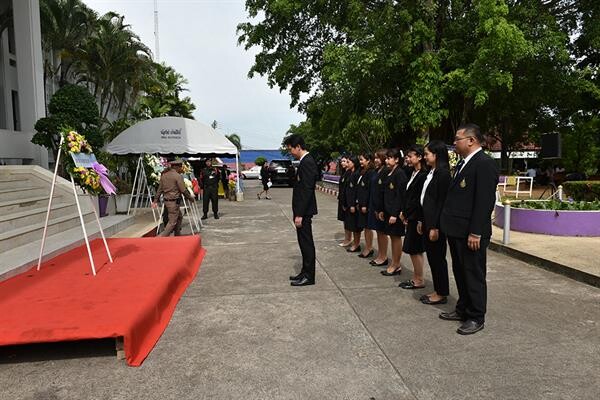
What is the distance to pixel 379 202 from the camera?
255 inches

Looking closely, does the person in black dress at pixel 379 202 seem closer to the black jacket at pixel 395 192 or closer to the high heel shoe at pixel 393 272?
the black jacket at pixel 395 192

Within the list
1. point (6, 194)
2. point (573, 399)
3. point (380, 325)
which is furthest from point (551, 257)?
point (6, 194)

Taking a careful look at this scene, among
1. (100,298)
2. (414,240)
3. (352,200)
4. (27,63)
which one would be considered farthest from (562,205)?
(27,63)

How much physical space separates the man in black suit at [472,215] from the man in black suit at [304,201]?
6.02 feet

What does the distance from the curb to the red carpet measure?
500 centimetres

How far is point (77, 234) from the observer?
8.09 meters

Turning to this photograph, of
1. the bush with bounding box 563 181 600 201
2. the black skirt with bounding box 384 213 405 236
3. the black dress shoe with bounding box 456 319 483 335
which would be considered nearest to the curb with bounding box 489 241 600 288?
the black skirt with bounding box 384 213 405 236

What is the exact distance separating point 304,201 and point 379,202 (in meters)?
1.39

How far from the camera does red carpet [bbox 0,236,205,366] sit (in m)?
3.52

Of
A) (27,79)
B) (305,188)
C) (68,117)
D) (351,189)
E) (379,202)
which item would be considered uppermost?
(27,79)

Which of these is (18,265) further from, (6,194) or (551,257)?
(551,257)

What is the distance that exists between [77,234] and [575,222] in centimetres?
904

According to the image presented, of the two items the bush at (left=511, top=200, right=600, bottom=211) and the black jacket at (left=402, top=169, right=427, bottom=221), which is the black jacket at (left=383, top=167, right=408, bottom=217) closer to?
the black jacket at (left=402, top=169, right=427, bottom=221)

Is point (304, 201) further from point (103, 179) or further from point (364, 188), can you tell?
point (103, 179)
